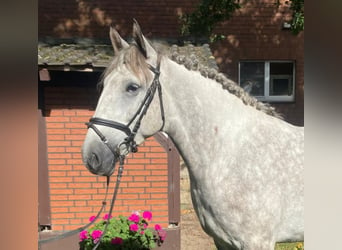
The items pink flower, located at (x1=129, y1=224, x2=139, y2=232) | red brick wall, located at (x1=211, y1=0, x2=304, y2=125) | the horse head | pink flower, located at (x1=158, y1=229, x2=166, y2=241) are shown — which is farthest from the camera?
red brick wall, located at (x1=211, y1=0, x2=304, y2=125)

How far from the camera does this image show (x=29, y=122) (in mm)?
359

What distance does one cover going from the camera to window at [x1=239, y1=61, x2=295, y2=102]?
865 cm

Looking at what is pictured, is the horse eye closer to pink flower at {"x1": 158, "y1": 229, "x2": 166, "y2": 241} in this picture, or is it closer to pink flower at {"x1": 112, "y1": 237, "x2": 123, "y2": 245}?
pink flower at {"x1": 112, "y1": 237, "x2": 123, "y2": 245}

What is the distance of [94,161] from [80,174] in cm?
258

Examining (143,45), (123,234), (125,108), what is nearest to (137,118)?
(125,108)

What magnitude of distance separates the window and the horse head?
6.45 m

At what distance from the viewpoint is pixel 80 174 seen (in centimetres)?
473

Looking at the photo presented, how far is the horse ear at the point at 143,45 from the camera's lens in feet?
7.47

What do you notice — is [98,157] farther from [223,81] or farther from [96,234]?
[96,234]

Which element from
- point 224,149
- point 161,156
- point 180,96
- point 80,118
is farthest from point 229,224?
point 80,118

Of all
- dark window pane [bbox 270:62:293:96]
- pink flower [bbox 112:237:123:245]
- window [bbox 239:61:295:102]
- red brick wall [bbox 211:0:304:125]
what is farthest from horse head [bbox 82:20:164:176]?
dark window pane [bbox 270:62:293:96]

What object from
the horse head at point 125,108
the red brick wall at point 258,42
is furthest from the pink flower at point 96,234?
the red brick wall at point 258,42

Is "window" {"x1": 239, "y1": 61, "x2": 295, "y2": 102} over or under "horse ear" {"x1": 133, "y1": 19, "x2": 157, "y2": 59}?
over

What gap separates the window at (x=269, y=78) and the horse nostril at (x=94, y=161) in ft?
21.9
